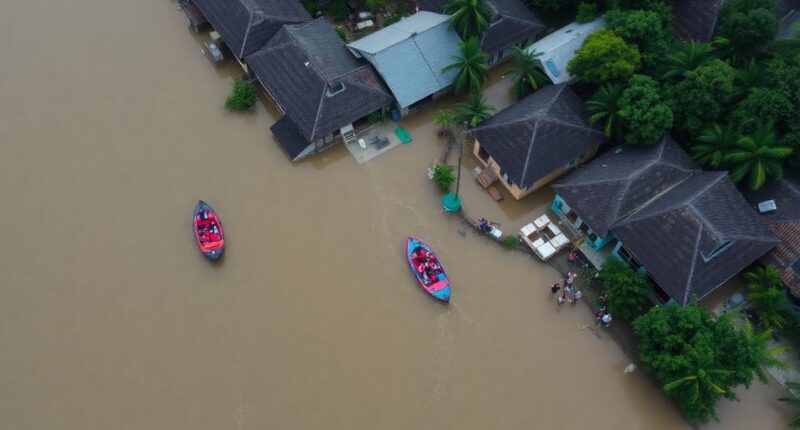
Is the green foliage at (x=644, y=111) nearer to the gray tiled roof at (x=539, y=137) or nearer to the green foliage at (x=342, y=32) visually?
the gray tiled roof at (x=539, y=137)

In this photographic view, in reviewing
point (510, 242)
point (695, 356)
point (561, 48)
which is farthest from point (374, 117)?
point (695, 356)

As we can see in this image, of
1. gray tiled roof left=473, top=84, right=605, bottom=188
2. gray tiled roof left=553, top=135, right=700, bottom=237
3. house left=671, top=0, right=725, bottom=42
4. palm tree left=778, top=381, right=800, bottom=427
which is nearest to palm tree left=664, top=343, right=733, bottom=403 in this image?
palm tree left=778, top=381, right=800, bottom=427

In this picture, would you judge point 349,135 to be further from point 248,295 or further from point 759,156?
point 759,156

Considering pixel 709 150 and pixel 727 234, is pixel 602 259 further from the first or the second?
pixel 709 150

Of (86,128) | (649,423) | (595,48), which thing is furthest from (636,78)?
(86,128)

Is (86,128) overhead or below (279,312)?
overhead

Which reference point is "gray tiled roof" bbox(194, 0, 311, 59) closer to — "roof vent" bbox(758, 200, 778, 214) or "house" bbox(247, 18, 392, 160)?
"house" bbox(247, 18, 392, 160)
